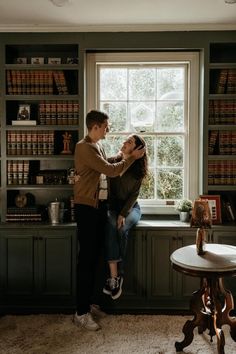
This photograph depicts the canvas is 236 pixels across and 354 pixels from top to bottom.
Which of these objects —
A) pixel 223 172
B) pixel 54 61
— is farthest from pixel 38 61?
pixel 223 172

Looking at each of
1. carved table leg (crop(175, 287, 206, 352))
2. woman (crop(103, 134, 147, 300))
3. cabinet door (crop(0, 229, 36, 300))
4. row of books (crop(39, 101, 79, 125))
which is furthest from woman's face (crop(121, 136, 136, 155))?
carved table leg (crop(175, 287, 206, 352))

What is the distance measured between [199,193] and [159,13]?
185 centimetres

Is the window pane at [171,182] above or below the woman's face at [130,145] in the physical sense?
below

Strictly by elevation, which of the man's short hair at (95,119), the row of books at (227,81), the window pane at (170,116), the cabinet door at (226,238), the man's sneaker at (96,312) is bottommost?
the man's sneaker at (96,312)

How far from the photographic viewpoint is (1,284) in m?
4.13

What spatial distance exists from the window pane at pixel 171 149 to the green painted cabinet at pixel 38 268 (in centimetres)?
131

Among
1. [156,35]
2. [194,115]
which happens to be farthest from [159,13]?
[194,115]

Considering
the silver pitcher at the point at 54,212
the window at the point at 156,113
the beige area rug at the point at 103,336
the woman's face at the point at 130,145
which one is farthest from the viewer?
the window at the point at 156,113

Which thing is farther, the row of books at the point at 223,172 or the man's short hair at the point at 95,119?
the row of books at the point at 223,172

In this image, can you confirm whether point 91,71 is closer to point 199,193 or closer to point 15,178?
point 15,178

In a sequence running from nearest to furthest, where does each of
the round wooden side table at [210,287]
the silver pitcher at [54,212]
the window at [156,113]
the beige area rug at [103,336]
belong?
the round wooden side table at [210,287]
the beige area rug at [103,336]
the silver pitcher at [54,212]
the window at [156,113]

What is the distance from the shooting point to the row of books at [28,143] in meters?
4.30

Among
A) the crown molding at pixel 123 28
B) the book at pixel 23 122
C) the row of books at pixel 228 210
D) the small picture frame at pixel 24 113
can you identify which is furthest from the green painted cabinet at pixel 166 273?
the crown molding at pixel 123 28

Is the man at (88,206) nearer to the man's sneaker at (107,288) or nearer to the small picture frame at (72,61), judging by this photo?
the man's sneaker at (107,288)
